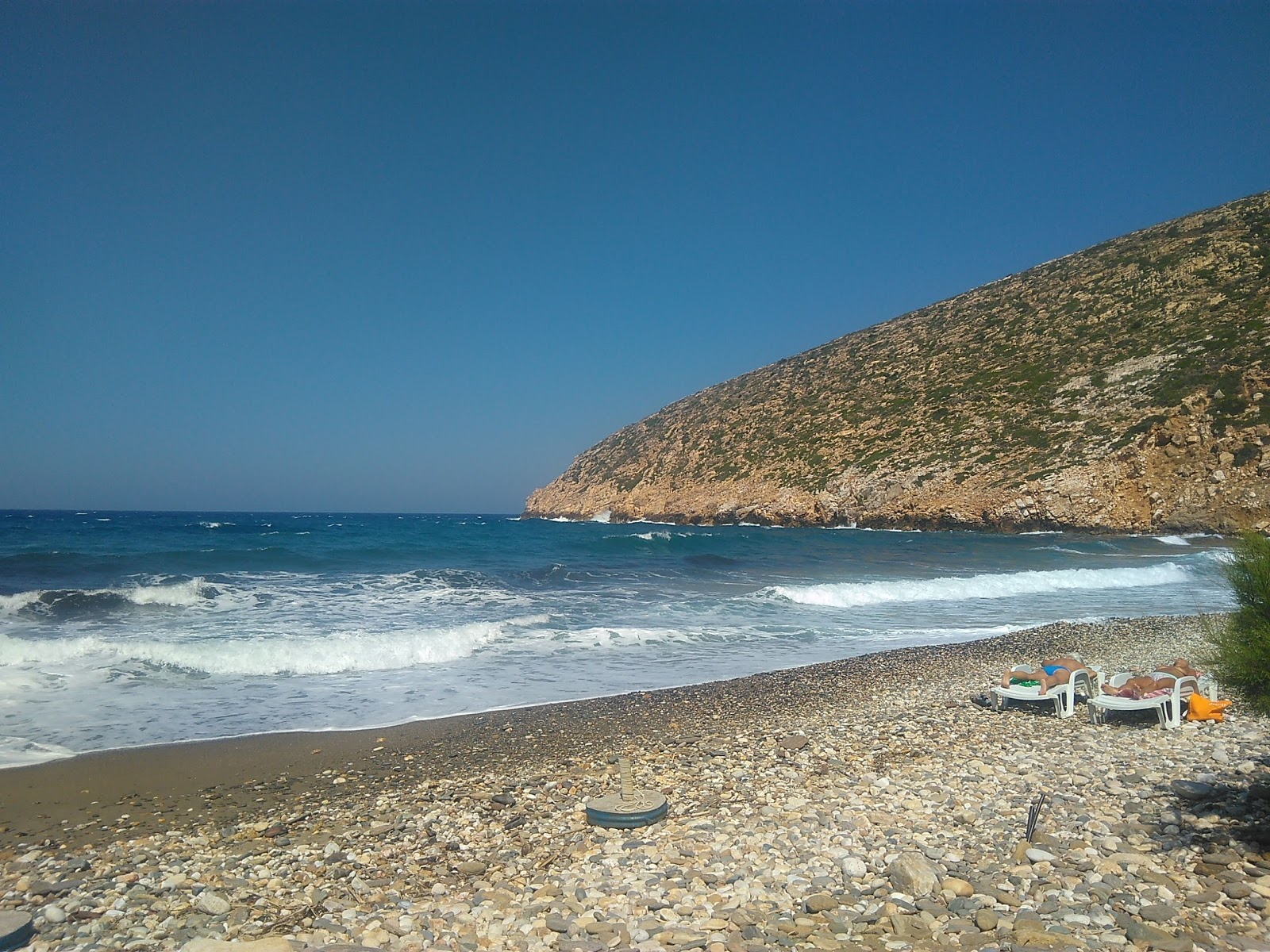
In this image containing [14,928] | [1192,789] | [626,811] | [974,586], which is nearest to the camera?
[14,928]

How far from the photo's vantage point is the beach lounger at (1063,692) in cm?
802

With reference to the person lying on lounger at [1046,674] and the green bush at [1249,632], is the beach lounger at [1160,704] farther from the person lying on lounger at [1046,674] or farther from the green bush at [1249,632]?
the green bush at [1249,632]

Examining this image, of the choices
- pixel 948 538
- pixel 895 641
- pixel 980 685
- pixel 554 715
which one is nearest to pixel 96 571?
pixel 554 715

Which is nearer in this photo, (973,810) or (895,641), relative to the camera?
(973,810)

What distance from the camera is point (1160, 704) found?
740 centimetres

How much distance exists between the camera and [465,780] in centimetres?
650

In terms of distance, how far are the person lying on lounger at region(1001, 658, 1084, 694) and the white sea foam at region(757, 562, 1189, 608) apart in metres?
10.9

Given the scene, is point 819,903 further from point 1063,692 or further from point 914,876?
point 1063,692

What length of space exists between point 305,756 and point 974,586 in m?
19.5

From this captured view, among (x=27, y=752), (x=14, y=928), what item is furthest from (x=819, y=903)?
(x=27, y=752)

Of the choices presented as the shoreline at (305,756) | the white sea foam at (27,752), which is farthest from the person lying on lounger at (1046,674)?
the white sea foam at (27,752)

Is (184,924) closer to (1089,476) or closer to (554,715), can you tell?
(554,715)

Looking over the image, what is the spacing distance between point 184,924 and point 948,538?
38.6 m

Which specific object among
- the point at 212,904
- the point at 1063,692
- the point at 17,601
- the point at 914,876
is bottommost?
the point at 212,904
